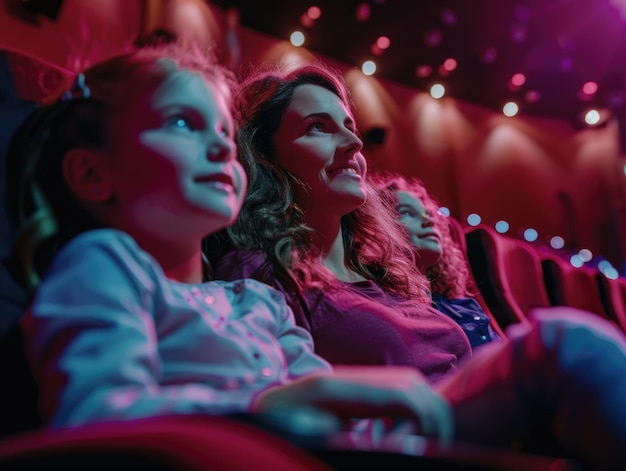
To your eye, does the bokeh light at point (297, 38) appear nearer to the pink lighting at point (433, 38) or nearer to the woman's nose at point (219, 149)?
the pink lighting at point (433, 38)

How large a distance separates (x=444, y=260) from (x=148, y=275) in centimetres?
106

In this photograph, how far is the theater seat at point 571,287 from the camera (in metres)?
1.76

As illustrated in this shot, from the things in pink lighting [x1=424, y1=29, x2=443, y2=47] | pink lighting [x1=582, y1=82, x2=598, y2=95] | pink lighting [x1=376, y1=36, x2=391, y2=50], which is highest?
pink lighting [x1=582, y1=82, x2=598, y2=95]

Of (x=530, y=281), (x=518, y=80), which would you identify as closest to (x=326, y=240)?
(x=530, y=281)

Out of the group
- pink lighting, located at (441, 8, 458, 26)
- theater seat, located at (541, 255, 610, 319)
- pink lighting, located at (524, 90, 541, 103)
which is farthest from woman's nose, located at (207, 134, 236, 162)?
pink lighting, located at (524, 90, 541, 103)

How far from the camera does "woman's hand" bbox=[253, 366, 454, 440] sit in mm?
465

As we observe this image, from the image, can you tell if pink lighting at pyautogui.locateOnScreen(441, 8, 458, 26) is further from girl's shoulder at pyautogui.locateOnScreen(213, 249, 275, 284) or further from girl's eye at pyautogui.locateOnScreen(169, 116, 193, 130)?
girl's eye at pyautogui.locateOnScreen(169, 116, 193, 130)

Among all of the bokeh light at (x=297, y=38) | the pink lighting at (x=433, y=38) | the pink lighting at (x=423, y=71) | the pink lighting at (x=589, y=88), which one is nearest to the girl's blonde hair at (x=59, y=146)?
the bokeh light at (x=297, y=38)

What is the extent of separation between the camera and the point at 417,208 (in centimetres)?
156

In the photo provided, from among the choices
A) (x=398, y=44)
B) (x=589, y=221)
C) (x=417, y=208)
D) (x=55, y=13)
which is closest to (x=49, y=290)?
(x=417, y=208)

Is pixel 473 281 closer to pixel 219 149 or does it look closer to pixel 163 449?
pixel 219 149

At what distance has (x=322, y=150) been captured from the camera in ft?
3.47

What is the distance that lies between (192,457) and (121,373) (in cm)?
14

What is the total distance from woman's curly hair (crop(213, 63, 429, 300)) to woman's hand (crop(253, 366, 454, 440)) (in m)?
0.47
